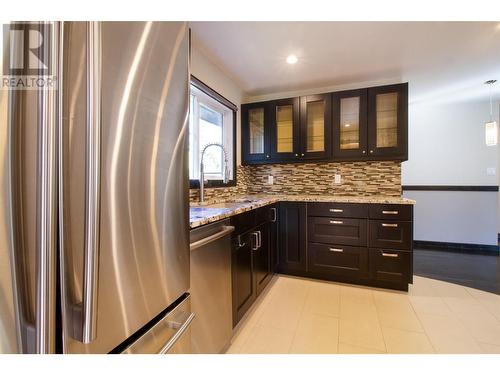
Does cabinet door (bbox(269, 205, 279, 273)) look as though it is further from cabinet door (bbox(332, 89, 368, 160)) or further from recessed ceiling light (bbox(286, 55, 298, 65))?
recessed ceiling light (bbox(286, 55, 298, 65))

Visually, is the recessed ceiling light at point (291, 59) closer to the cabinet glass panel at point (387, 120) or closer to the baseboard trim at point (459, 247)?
the cabinet glass panel at point (387, 120)

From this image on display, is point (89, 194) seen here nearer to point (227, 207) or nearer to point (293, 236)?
point (227, 207)

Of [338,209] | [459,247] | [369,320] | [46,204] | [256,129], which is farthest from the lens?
[459,247]

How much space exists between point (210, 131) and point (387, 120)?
1.97 metres

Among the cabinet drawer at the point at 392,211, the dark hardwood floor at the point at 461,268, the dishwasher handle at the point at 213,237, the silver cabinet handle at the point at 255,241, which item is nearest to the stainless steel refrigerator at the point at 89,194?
the dishwasher handle at the point at 213,237

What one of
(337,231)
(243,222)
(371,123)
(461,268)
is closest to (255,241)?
(243,222)

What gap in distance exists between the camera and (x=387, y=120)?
2551 mm

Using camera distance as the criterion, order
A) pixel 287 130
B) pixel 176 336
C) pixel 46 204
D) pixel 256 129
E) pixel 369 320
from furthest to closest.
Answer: pixel 256 129
pixel 287 130
pixel 369 320
pixel 176 336
pixel 46 204

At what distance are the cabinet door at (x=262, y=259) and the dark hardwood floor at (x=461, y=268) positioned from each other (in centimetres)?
189

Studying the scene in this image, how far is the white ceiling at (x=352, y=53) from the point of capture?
5.83ft

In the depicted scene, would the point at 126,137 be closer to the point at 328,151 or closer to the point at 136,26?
the point at 136,26

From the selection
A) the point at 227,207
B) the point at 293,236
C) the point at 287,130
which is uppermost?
the point at 287,130

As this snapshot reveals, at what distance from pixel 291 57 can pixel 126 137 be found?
79.5 inches
